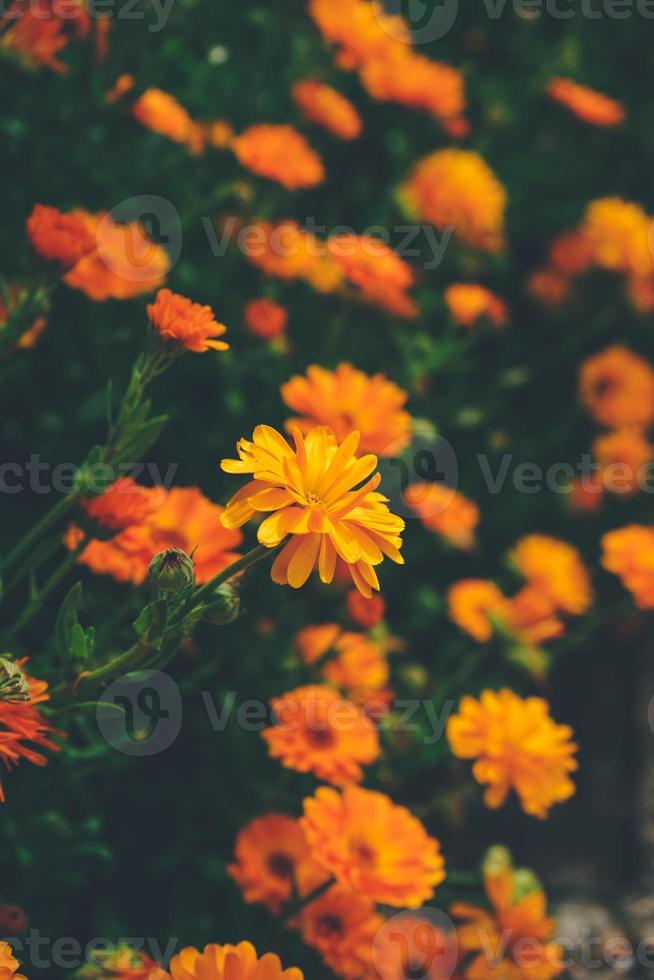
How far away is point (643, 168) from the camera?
105 inches

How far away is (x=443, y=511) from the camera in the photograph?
186cm

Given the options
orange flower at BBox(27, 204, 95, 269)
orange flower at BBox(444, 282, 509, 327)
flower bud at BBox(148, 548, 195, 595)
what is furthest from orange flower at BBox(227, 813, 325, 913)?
orange flower at BBox(444, 282, 509, 327)

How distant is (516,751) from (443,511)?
59 centimetres

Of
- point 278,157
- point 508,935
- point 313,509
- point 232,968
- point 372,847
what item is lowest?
point 508,935

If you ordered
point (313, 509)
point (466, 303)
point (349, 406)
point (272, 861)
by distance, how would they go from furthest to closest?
1. point (466, 303)
2. point (349, 406)
3. point (272, 861)
4. point (313, 509)

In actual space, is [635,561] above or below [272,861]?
above

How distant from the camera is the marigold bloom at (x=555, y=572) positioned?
186 centimetres

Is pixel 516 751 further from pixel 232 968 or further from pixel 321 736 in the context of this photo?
pixel 232 968

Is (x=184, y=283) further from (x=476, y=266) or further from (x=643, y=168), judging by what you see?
(x=643, y=168)

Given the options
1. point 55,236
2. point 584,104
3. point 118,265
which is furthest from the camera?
point 584,104

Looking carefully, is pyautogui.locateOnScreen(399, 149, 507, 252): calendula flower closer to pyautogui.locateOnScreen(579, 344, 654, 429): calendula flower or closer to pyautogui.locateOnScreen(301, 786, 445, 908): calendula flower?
pyautogui.locateOnScreen(579, 344, 654, 429): calendula flower

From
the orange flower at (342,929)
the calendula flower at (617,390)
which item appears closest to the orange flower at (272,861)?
the orange flower at (342,929)

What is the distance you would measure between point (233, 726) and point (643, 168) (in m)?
1.98

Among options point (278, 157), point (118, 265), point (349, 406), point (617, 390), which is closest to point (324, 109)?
point (278, 157)
